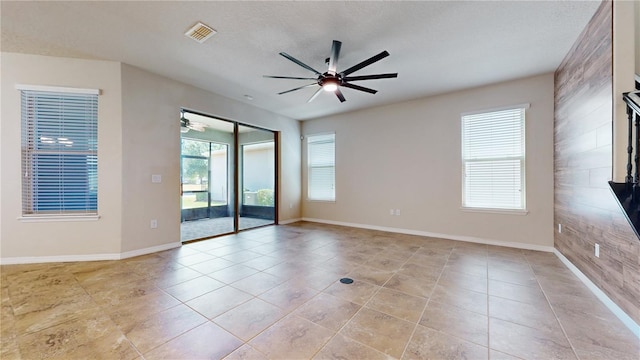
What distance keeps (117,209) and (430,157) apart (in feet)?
17.9

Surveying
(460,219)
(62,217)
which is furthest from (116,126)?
(460,219)

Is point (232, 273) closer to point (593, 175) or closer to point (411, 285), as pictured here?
point (411, 285)

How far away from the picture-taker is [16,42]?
3.03m

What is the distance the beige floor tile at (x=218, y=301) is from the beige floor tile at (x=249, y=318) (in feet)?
0.27

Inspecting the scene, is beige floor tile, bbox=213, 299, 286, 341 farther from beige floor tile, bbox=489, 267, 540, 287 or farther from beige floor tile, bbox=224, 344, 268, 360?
beige floor tile, bbox=489, 267, 540, 287

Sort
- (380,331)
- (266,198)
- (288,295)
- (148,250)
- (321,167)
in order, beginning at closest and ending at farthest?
(380,331)
(288,295)
(148,250)
(266,198)
(321,167)

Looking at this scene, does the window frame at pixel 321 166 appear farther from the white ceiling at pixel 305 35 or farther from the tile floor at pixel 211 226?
the white ceiling at pixel 305 35

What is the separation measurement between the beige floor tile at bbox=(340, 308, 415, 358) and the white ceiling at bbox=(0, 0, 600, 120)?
9.37ft

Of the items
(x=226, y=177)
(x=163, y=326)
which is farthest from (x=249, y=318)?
(x=226, y=177)

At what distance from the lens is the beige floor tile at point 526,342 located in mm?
1633

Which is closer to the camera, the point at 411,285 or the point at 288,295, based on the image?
the point at 288,295

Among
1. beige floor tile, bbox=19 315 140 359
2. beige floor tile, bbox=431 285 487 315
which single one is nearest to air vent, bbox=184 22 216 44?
beige floor tile, bbox=19 315 140 359

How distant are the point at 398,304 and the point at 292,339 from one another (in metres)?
1.05

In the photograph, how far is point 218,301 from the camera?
2332 mm
